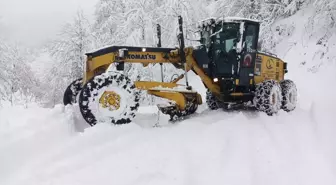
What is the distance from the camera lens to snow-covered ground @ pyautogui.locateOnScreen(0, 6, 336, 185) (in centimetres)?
462

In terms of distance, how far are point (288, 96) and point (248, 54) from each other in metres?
1.69

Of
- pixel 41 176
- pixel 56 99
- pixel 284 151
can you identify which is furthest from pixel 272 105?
pixel 56 99

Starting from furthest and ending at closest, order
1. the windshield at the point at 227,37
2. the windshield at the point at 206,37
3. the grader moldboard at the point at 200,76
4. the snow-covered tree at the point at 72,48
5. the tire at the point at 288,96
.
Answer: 1. the snow-covered tree at the point at 72,48
2. the tire at the point at 288,96
3. the windshield at the point at 206,37
4. the windshield at the point at 227,37
5. the grader moldboard at the point at 200,76

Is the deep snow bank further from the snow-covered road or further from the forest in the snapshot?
the forest

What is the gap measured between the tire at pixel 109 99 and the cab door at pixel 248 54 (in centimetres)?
344

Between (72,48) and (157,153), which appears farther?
(72,48)

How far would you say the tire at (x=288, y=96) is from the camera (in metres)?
9.58

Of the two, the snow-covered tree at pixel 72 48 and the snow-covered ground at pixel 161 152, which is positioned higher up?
the snow-covered tree at pixel 72 48

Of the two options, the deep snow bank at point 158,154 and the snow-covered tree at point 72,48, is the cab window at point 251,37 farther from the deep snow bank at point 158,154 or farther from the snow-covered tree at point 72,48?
the snow-covered tree at point 72,48

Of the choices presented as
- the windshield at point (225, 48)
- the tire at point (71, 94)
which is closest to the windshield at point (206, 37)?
the windshield at point (225, 48)

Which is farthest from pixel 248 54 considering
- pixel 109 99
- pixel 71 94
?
pixel 71 94

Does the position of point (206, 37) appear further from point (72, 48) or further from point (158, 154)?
point (72, 48)

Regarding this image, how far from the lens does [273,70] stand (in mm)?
10203

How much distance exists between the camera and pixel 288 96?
380 inches
